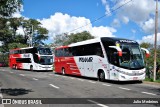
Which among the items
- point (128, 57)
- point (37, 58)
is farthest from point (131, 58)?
point (37, 58)

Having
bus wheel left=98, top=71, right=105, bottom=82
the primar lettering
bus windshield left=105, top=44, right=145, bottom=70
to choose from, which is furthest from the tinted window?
bus windshield left=105, top=44, right=145, bottom=70

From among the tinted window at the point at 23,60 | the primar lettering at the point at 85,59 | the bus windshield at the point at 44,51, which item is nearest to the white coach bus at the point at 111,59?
the primar lettering at the point at 85,59

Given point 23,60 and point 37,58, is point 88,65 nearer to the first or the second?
point 37,58

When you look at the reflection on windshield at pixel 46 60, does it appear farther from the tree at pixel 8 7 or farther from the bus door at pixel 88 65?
the tree at pixel 8 7

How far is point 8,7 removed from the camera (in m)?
12.6

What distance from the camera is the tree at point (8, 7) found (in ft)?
40.3

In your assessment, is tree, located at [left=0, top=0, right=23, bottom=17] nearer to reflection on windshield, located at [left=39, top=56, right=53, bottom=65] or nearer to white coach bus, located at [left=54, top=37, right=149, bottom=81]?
white coach bus, located at [left=54, top=37, right=149, bottom=81]

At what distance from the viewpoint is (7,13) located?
42.2ft

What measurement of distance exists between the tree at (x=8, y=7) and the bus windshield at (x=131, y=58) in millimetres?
10076

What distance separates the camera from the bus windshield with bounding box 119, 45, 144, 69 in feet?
67.7

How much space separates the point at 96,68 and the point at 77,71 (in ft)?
14.1

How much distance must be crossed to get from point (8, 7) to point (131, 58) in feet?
35.9

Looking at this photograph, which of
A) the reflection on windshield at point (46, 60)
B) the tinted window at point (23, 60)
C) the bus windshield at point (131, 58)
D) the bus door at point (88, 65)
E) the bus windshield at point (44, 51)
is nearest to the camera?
the bus windshield at point (131, 58)

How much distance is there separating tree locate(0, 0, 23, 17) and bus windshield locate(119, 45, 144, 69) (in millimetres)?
10076
